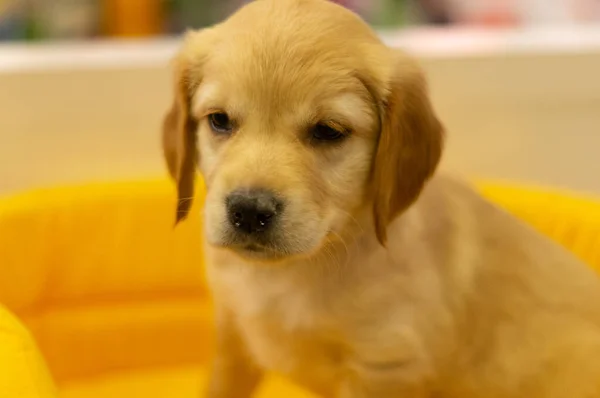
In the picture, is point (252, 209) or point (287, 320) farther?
point (287, 320)

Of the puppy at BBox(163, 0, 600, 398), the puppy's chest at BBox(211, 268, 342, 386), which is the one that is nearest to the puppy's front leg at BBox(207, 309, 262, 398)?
the puppy at BBox(163, 0, 600, 398)

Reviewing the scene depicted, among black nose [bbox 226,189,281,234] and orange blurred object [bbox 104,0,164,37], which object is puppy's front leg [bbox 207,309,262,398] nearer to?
black nose [bbox 226,189,281,234]

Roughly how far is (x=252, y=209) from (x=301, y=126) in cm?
13

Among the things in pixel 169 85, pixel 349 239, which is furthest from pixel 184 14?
pixel 349 239

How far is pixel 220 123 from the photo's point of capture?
1.16 meters

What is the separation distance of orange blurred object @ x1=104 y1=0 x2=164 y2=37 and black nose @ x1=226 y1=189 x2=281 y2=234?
4.18 feet

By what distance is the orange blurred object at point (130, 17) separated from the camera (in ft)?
7.18

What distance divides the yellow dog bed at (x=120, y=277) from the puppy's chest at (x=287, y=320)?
564 mm

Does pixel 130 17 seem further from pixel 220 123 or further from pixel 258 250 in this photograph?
pixel 258 250

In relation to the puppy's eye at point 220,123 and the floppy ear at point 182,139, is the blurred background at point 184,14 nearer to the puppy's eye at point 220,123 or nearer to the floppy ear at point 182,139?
the floppy ear at point 182,139

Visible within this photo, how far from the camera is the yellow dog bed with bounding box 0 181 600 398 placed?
176 centimetres

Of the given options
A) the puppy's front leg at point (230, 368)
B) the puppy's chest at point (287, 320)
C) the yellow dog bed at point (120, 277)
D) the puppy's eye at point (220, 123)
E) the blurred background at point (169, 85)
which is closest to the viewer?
the puppy's eye at point (220, 123)

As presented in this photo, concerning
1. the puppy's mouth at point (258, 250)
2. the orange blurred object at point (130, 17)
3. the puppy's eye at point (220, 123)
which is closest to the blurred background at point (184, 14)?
the orange blurred object at point (130, 17)

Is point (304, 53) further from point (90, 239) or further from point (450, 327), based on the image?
point (90, 239)
